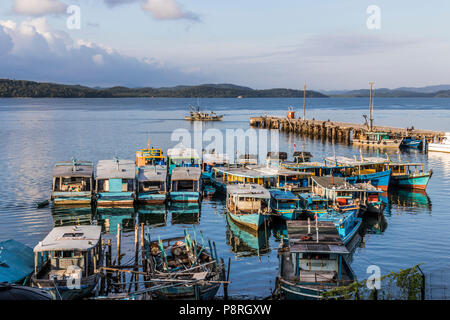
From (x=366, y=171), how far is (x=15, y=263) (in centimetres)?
3932

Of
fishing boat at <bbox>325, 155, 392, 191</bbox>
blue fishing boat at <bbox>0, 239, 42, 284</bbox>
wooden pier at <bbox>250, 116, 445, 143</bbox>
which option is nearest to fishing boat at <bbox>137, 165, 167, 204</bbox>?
blue fishing boat at <bbox>0, 239, 42, 284</bbox>

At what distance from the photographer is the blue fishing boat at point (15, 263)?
2448 centimetres

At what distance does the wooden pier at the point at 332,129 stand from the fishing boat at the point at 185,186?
54518mm

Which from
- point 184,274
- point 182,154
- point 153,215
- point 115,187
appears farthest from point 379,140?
point 184,274

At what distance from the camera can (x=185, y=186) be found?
158ft

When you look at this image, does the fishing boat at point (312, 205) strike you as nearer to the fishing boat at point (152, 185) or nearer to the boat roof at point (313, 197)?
the boat roof at point (313, 197)

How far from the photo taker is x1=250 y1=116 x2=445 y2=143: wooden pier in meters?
92.1

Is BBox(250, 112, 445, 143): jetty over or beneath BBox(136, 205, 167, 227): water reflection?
over

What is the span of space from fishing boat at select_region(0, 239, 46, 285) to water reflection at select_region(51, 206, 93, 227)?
40.1ft

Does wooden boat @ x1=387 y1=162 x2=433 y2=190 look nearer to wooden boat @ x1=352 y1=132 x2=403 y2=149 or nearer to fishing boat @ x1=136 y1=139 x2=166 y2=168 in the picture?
fishing boat @ x1=136 y1=139 x2=166 y2=168

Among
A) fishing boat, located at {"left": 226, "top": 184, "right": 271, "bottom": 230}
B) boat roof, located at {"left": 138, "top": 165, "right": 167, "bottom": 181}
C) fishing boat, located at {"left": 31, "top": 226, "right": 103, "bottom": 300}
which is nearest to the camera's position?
fishing boat, located at {"left": 31, "top": 226, "right": 103, "bottom": 300}

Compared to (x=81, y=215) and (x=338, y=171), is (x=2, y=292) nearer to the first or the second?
(x=81, y=215)

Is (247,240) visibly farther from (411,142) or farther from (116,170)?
(411,142)

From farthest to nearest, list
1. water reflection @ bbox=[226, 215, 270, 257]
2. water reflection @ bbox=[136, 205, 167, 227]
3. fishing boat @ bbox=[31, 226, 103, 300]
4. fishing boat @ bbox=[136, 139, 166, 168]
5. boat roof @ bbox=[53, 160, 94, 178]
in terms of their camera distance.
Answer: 1. fishing boat @ bbox=[136, 139, 166, 168]
2. boat roof @ bbox=[53, 160, 94, 178]
3. water reflection @ bbox=[136, 205, 167, 227]
4. water reflection @ bbox=[226, 215, 270, 257]
5. fishing boat @ bbox=[31, 226, 103, 300]
